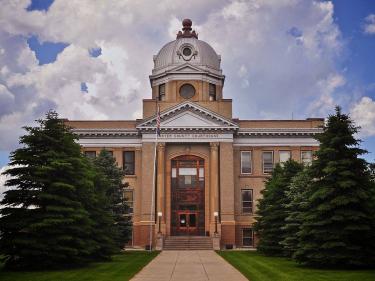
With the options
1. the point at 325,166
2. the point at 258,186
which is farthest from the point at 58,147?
the point at 258,186

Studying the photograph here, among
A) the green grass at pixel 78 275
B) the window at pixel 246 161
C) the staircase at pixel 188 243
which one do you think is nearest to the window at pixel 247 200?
the window at pixel 246 161

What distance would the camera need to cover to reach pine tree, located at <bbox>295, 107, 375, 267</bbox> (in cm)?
2464

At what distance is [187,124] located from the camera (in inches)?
2158

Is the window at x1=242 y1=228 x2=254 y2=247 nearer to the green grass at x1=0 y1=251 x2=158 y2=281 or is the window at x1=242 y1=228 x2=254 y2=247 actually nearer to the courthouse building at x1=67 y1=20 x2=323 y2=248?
the courthouse building at x1=67 y1=20 x2=323 y2=248

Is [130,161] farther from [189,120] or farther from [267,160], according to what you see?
[267,160]

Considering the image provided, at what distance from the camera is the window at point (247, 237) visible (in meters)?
55.1

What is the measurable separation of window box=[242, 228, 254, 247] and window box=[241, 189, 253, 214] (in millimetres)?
1883

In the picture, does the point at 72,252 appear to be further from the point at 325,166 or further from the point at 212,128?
the point at 212,128

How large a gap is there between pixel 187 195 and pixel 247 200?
6.15m

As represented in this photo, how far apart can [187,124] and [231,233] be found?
37.4 feet

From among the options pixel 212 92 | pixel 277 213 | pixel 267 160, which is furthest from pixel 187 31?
pixel 277 213

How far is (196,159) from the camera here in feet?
183

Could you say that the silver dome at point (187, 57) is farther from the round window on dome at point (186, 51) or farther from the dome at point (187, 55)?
the round window on dome at point (186, 51)

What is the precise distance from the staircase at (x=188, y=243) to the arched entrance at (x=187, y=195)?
8.13 ft
